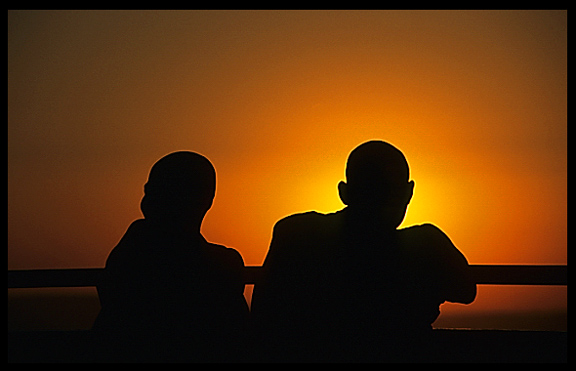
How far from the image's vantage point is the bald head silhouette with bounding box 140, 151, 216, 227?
181cm

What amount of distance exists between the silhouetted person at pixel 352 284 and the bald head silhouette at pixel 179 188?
271 millimetres

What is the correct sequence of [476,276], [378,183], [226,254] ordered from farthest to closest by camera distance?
[476,276], [226,254], [378,183]

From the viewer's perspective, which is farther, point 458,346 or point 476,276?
point 476,276

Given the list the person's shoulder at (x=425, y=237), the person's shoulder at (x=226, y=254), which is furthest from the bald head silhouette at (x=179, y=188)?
the person's shoulder at (x=425, y=237)

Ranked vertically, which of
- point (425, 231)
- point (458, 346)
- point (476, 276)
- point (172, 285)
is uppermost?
point (425, 231)

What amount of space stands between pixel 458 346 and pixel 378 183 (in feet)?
2.74

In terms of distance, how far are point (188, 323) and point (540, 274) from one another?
5.02ft

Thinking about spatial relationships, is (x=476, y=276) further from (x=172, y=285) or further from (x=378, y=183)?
(x=172, y=285)

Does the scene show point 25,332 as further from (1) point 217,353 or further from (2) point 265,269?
(2) point 265,269

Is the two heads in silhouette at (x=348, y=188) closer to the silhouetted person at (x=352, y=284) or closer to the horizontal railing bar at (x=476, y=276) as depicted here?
the silhouetted person at (x=352, y=284)

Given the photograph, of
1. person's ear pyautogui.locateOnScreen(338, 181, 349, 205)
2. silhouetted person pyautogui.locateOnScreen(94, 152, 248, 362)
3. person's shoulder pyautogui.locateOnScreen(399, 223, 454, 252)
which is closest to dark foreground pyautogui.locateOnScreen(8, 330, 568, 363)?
silhouetted person pyautogui.locateOnScreen(94, 152, 248, 362)

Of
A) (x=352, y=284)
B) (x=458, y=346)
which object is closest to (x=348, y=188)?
(x=352, y=284)

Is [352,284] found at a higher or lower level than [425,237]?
lower

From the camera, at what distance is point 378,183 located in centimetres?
177
